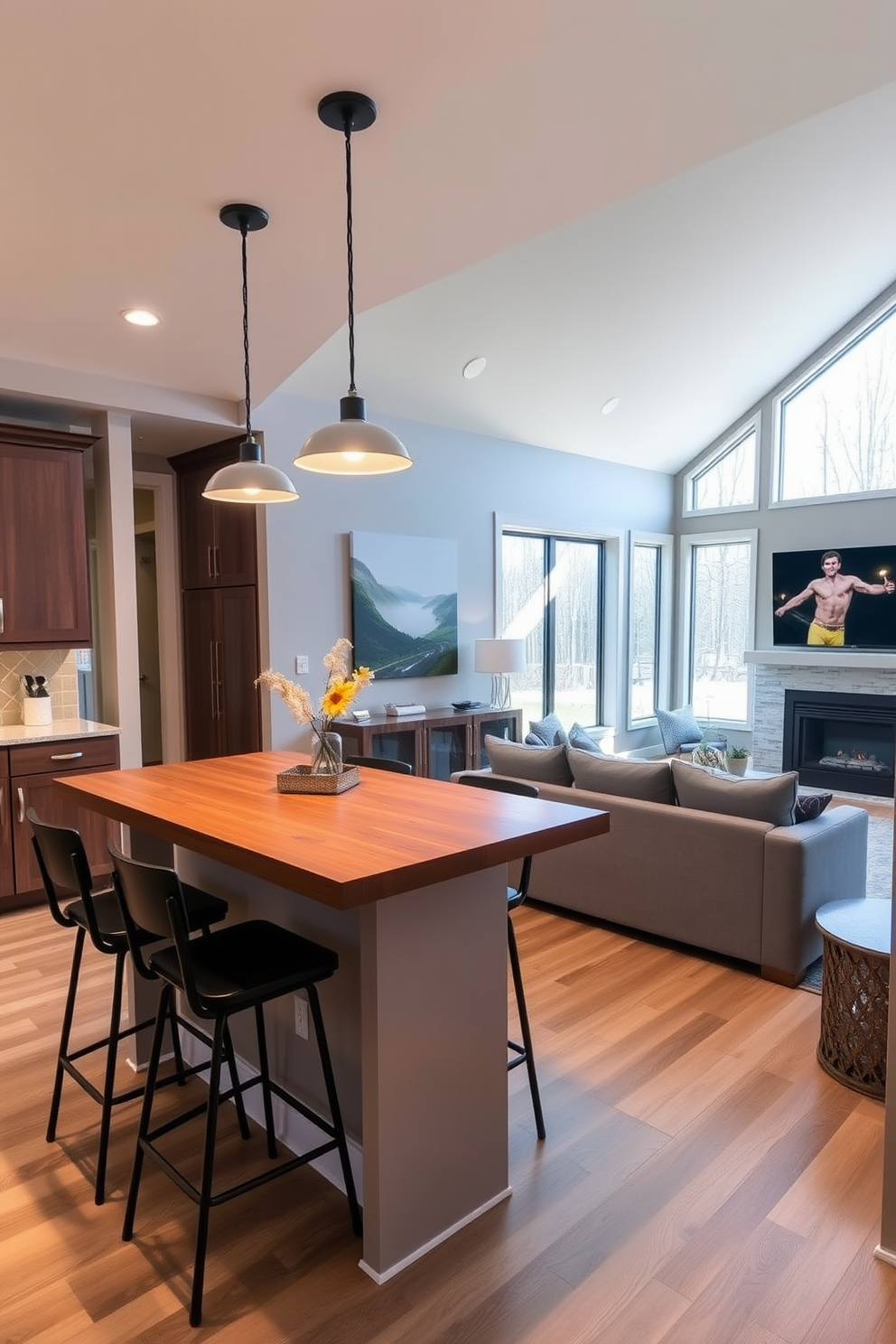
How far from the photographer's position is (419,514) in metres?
6.02

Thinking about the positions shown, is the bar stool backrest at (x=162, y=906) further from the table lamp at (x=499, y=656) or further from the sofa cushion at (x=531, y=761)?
the table lamp at (x=499, y=656)

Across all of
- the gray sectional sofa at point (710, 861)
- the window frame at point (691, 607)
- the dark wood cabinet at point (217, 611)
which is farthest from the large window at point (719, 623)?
the dark wood cabinet at point (217, 611)

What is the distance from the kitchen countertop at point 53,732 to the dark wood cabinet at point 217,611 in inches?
37.5

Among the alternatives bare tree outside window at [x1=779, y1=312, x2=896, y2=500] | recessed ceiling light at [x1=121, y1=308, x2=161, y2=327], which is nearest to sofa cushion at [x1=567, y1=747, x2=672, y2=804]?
recessed ceiling light at [x1=121, y1=308, x2=161, y2=327]

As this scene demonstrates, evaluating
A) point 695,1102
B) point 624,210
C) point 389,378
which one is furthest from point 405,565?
point 695,1102

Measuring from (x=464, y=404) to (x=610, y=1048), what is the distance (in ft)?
14.9

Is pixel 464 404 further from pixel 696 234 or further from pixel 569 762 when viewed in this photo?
pixel 569 762

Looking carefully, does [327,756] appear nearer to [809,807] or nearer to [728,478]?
[809,807]

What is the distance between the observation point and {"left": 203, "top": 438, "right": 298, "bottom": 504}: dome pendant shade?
274cm

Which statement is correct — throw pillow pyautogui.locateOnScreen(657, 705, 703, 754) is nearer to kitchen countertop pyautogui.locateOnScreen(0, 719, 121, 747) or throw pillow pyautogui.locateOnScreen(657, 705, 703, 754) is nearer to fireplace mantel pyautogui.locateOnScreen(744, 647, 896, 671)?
fireplace mantel pyautogui.locateOnScreen(744, 647, 896, 671)

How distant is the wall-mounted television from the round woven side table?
16.1ft

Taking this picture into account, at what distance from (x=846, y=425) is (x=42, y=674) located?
6.67m

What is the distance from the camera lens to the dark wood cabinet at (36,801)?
4.10 m

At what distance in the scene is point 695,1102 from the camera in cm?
255
